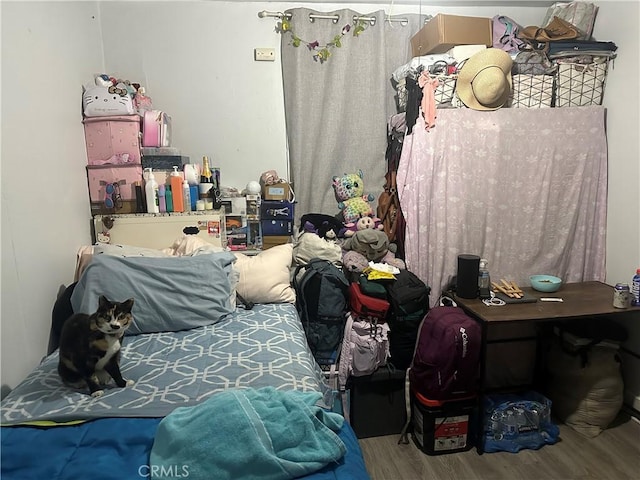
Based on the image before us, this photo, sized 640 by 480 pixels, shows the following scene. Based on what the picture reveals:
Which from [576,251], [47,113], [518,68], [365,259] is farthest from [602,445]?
[47,113]

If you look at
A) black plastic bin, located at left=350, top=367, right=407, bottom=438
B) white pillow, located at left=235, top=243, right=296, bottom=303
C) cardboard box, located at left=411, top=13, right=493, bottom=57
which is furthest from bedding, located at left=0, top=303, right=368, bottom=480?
cardboard box, located at left=411, top=13, right=493, bottom=57

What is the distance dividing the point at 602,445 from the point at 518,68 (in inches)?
82.8

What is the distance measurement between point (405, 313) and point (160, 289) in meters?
1.26

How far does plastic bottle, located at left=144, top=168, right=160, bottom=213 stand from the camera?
248cm

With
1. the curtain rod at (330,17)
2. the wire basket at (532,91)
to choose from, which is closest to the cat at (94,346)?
the curtain rod at (330,17)

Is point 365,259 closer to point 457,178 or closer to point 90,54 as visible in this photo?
point 457,178

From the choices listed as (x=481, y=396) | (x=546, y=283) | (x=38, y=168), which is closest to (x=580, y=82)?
(x=546, y=283)

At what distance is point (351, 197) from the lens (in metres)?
2.88

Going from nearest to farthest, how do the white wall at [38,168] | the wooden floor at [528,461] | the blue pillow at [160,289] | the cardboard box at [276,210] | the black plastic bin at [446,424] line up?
the white wall at [38,168], the blue pillow at [160,289], the wooden floor at [528,461], the black plastic bin at [446,424], the cardboard box at [276,210]

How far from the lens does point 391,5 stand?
2.82 meters

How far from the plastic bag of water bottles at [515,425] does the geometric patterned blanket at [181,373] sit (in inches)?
37.3

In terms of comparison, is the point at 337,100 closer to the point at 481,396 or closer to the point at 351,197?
the point at 351,197

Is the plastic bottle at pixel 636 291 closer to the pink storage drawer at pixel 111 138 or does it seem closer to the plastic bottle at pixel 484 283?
the plastic bottle at pixel 484 283

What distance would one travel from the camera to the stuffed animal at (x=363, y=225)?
108 inches
